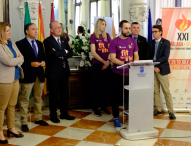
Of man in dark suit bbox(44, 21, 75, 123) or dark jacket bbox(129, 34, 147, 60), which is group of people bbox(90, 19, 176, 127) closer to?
dark jacket bbox(129, 34, 147, 60)

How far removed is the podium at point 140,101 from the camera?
119 inches

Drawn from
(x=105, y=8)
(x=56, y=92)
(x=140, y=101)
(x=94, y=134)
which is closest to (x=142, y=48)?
(x=140, y=101)

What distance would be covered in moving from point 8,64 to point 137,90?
1640 millimetres

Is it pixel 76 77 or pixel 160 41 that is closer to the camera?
pixel 160 41

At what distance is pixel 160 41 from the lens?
3979mm

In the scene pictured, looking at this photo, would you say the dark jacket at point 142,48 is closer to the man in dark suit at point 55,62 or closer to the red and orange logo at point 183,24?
the red and orange logo at point 183,24

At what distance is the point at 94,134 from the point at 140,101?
77 cm

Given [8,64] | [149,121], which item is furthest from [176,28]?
[8,64]

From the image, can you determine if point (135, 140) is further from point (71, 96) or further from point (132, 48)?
point (71, 96)

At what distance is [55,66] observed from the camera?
11.9 ft

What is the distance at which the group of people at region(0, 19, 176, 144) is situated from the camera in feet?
9.38

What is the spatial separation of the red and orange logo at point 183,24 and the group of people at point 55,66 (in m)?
0.47

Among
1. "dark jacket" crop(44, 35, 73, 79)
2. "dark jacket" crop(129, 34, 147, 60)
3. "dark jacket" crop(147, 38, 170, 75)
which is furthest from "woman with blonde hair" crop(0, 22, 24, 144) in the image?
"dark jacket" crop(147, 38, 170, 75)

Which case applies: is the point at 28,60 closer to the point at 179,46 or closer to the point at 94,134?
the point at 94,134
